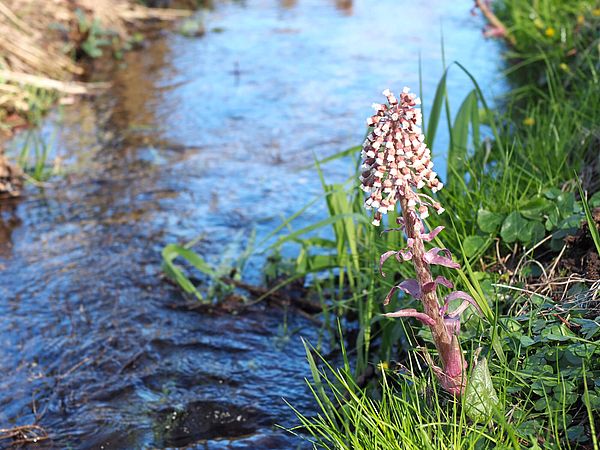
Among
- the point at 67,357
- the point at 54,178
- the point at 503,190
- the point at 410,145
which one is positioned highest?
the point at 410,145

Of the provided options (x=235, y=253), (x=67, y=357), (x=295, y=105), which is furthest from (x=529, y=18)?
(x=67, y=357)

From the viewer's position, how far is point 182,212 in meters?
4.66

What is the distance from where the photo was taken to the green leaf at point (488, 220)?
2.80 metres

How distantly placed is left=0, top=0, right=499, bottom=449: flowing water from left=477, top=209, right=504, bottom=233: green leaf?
96cm

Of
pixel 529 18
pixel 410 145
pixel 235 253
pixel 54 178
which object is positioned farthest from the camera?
pixel 529 18

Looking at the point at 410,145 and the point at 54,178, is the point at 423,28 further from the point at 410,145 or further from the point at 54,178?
the point at 410,145

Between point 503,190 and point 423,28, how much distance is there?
5.57 metres

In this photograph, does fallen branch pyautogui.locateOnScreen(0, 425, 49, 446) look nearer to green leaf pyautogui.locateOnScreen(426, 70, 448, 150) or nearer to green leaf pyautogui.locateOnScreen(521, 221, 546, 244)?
green leaf pyautogui.locateOnScreen(521, 221, 546, 244)

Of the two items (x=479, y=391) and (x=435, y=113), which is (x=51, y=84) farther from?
(x=479, y=391)

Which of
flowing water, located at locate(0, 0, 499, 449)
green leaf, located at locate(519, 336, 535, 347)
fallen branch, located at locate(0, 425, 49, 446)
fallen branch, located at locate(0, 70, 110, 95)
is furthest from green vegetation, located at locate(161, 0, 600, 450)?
fallen branch, located at locate(0, 70, 110, 95)

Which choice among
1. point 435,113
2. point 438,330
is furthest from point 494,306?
point 435,113

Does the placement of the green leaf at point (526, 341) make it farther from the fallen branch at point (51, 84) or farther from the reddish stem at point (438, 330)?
the fallen branch at point (51, 84)

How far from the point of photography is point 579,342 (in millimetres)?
2061

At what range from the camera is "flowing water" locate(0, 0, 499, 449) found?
2975mm
